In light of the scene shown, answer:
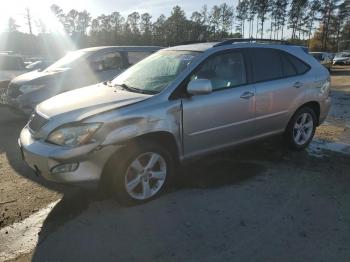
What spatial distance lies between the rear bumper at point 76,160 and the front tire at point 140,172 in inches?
6.4

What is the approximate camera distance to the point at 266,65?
5.71m

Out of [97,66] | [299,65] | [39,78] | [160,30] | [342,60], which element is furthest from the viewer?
[160,30]

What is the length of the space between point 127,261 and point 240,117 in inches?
101

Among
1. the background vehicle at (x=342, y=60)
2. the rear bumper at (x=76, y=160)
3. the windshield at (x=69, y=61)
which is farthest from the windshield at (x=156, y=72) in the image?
the background vehicle at (x=342, y=60)

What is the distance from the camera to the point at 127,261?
339 centimetres

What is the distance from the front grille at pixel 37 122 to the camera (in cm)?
435

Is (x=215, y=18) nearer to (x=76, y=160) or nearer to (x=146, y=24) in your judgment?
(x=146, y=24)

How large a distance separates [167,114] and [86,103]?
0.90 metres

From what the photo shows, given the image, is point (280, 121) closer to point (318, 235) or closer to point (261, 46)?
point (261, 46)

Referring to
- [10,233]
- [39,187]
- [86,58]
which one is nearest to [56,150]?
[10,233]

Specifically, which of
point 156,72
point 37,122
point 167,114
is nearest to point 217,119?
point 167,114

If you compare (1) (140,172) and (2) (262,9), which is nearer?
(1) (140,172)

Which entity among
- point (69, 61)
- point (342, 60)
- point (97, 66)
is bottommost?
point (342, 60)

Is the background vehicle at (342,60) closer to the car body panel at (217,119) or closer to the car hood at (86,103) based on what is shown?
the car body panel at (217,119)
